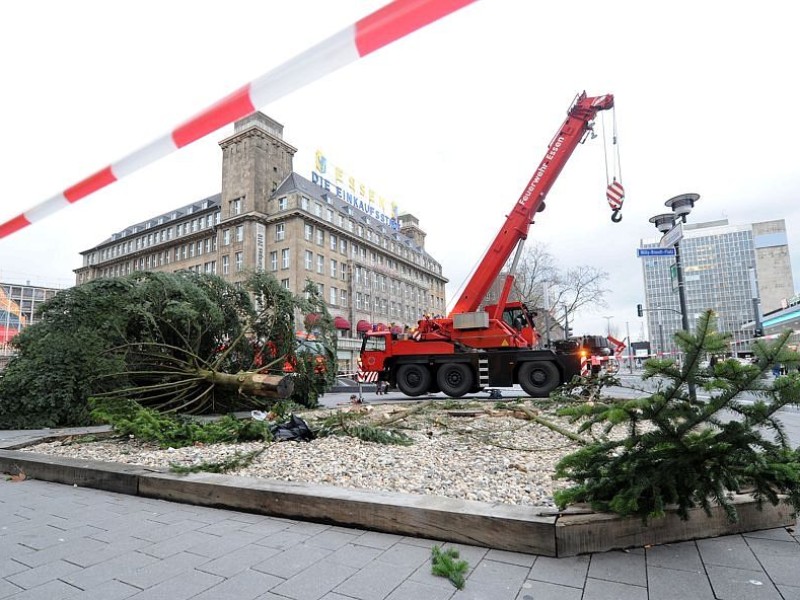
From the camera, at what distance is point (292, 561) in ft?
8.89

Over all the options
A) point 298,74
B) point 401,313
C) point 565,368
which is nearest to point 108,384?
point 298,74

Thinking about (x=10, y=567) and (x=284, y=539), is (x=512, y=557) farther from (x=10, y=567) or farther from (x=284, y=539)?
(x=10, y=567)

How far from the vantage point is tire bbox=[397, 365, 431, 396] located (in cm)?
1455

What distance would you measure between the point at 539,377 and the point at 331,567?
38.1 feet

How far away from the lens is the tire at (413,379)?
14547 mm

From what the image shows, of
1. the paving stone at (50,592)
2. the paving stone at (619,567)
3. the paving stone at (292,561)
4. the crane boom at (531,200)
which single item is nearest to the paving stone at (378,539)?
the paving stone at (292,561)

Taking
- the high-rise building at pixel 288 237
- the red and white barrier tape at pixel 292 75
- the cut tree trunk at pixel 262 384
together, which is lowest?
the cut tree trunk at pixel 262 384

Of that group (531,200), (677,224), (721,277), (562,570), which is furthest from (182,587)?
(721,277)

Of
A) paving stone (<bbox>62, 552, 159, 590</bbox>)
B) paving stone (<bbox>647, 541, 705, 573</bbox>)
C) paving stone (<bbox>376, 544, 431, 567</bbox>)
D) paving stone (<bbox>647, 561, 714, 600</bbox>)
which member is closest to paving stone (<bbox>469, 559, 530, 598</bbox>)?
paving stone (<bbox>376, 544, 431, 567</bbox>)

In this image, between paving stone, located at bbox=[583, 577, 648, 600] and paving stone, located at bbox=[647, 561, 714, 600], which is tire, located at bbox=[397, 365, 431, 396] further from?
paving stone, located at bbox=[583, 577, 648, 600]

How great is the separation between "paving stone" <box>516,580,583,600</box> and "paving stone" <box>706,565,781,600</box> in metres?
0.65

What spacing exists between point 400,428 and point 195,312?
4.65 m

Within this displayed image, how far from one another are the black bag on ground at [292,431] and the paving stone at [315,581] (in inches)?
151

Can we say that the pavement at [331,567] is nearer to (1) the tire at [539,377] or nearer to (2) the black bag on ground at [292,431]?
(2) the black bag on ground at [292,431]
